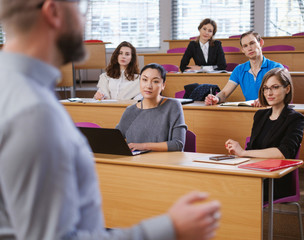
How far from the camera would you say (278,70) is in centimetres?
278

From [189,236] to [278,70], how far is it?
7.41 feet

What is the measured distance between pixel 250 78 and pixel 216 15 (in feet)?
18.9

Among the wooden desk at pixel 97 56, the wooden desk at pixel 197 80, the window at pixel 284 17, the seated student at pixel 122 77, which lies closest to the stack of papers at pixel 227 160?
the seated student at pixel 122 77

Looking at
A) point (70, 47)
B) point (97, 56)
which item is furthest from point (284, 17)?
point (70, 47)

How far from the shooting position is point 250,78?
3.89 meters

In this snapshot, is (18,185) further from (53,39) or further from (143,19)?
(143,19)

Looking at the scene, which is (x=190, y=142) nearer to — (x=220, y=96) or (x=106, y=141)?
(x=106, y=141)

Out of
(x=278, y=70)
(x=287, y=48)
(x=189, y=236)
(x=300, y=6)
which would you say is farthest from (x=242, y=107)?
(x=300, y=6)

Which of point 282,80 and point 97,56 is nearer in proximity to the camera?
point 282,80

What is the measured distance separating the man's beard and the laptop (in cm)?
154

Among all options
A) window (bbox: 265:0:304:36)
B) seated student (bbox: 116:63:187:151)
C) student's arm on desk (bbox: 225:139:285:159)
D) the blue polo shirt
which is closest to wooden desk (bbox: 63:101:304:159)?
the blue polo shirt

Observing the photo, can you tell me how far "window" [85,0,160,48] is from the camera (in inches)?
383

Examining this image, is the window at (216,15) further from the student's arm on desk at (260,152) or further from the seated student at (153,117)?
the student's arm on desk at (260,152)

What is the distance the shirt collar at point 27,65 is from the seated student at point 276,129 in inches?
75.7
